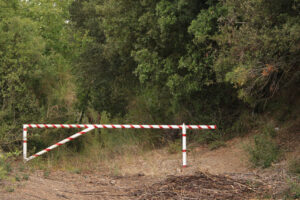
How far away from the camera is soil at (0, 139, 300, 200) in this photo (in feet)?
28.4

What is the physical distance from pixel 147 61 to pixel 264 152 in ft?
19.0

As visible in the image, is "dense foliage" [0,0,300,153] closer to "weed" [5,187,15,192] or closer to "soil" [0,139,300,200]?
"soil" [0,139,300,200]

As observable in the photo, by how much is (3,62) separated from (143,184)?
28.1 feet

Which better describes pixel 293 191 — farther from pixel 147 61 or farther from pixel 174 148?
pixel 147 61

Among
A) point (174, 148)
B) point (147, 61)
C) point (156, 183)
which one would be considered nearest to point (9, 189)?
point (156, 183)

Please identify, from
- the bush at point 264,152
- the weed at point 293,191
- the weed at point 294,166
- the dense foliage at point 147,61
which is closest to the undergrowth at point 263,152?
the bush at point 264,152

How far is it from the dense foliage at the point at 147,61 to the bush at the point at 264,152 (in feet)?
4.36

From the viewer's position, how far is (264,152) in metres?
12.0

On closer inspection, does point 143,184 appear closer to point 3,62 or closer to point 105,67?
point 3,62

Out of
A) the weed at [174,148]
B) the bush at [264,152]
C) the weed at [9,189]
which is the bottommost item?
the weed at [9,189]

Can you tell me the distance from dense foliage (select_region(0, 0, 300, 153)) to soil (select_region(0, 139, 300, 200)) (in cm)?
221

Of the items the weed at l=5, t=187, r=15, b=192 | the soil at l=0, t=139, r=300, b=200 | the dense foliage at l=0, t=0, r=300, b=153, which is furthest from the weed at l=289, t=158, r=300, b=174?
the weed at l=5, t=187, r=15, b=192

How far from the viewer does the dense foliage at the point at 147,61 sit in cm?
1125

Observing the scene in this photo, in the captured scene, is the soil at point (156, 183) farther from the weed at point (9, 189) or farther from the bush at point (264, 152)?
the bush at point (264, 152)
